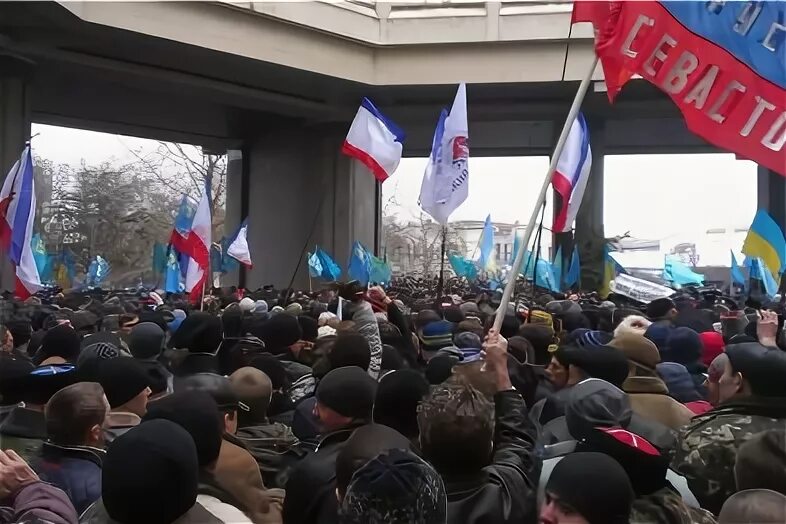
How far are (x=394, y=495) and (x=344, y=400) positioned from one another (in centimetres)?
139

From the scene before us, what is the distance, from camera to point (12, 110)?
2156 cm

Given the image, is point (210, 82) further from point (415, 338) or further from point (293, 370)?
point (293, 370)

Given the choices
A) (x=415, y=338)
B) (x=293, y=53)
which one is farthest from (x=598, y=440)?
(x=293, y=53)

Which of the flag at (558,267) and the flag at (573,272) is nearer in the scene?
the flag at (573,272)

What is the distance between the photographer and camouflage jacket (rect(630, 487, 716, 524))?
2.58 meters

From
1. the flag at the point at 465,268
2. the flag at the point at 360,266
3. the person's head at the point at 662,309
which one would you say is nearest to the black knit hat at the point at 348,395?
the person's head at the point at 662,309

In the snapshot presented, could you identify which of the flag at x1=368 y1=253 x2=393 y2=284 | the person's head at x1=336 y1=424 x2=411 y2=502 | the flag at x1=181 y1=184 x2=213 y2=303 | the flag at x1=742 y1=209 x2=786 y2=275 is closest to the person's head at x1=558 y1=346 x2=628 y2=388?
the person's head at x1=336 y1=424 x2=411 y2=502

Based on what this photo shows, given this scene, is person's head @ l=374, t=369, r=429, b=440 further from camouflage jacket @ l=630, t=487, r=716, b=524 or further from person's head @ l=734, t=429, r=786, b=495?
person's head @ l=734, t=429, r=786, b=495

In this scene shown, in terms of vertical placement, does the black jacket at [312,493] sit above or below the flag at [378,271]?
below

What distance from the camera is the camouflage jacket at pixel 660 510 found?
102 inches

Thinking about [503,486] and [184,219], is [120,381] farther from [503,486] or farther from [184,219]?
[184,219]

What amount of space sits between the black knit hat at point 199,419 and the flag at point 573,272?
2366 centimetres

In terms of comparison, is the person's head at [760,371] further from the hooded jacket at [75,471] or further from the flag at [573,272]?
the flag at [573,272]

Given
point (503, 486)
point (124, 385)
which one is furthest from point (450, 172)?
point (503, 486)
